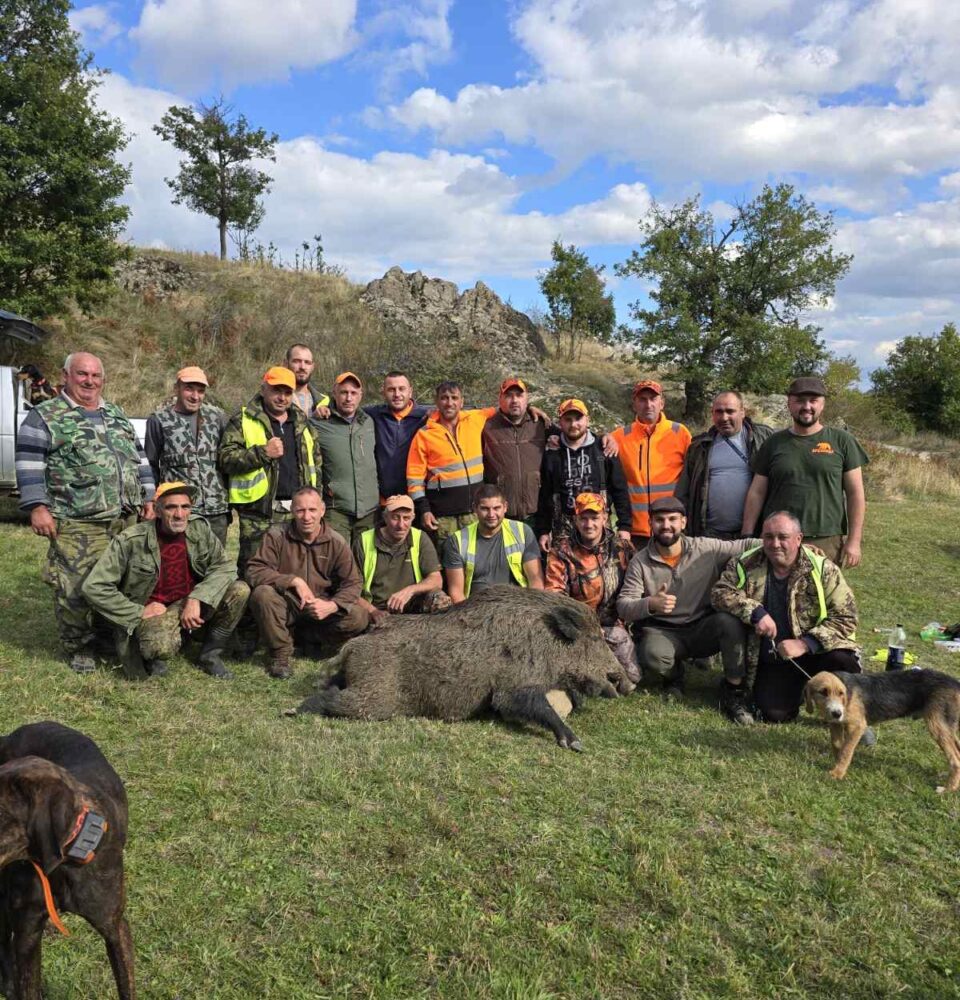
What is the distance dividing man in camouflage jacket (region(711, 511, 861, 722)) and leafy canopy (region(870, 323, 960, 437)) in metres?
31.9

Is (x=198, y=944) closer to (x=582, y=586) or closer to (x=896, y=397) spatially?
(x=582, y=586)

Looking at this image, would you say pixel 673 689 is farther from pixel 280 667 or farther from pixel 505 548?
pixel 280 667

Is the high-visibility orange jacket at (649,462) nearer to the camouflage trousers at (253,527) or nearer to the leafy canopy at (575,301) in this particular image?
the camouflage trousers at (253,527)

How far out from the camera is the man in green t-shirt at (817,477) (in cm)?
606

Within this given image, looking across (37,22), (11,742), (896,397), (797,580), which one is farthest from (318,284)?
(896,397)

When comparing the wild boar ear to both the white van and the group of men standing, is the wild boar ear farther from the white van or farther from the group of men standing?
the white van

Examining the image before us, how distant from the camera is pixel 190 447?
255 inches

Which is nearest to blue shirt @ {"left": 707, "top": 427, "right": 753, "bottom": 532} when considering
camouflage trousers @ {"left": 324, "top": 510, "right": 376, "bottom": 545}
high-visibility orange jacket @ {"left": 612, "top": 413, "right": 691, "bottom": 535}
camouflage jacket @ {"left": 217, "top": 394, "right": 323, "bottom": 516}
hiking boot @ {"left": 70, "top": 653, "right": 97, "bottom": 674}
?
high-visibility orange jacket @ {"left": 612, "top": 413, "right": 691, "bottom": 535}

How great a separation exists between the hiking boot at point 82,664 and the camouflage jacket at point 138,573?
1.42 ft

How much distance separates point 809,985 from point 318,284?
2476cm

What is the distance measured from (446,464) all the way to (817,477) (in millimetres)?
3061

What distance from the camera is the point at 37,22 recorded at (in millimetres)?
18016

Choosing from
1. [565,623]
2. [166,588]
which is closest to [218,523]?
[166,588]

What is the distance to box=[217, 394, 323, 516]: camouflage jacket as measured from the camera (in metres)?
6.47
